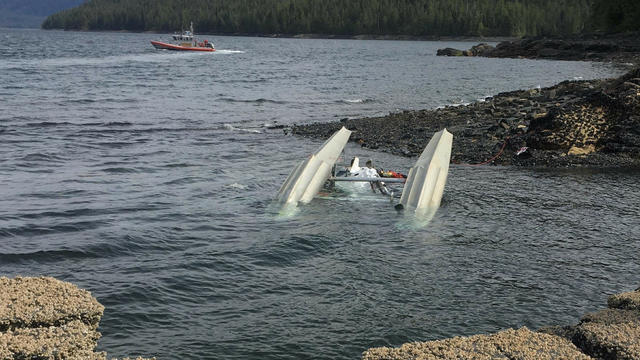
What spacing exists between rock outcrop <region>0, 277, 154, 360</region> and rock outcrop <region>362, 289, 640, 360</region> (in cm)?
264

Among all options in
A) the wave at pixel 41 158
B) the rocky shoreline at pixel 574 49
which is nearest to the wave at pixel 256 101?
the wave at pixel 41 158

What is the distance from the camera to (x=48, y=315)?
6.22 m

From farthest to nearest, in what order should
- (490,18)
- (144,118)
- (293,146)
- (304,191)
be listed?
1. (490,18)
2. (144,118)
3. (293,146)
4. (304,191)

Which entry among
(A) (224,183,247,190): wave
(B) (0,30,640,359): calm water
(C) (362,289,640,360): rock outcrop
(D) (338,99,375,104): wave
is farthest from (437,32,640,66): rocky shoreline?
(C) (362,289,640,360): rock outcrop

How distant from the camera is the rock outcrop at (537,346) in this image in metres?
5.68

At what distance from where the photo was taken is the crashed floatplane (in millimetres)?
14883

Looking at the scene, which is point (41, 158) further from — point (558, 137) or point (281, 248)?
point (558, 137)

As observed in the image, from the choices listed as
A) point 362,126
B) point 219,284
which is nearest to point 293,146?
point 362,126

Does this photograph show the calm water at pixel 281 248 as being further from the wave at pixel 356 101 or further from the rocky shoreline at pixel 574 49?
the rocky shoreline at pixel 574 49

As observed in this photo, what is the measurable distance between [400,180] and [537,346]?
9745 millimetres

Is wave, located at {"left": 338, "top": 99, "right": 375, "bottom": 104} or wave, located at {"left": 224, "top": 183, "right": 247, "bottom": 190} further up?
wave, located at {"left": 338, "top": 99, "right": 375, "bottom": 104}

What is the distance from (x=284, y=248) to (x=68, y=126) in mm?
20044

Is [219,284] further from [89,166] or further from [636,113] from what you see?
[636,113]

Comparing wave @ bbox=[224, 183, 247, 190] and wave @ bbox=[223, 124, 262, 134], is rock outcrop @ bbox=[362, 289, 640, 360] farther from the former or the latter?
wave @ bbox=[223, 124, 262, 134]
